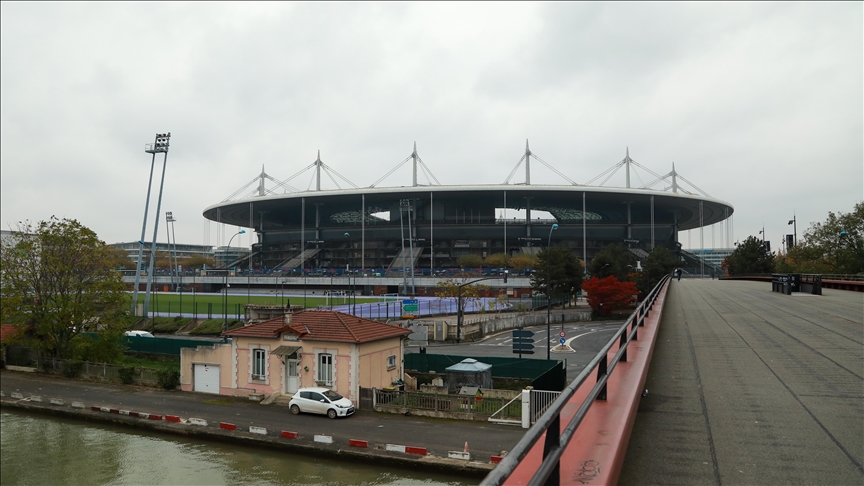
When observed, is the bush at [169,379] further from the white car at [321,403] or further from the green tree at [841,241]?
the green tree at [841,241]

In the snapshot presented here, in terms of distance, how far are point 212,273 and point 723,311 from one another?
120 meters

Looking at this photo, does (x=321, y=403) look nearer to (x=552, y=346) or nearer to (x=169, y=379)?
(x=169, y=379)

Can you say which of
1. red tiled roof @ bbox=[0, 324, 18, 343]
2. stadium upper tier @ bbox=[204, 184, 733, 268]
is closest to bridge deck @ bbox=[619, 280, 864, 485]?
red tiled roof @ bbox=[0, 324, 18, 343]

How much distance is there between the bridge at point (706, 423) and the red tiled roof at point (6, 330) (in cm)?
4048

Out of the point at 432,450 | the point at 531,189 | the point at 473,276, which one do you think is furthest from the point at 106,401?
the point at 531,189

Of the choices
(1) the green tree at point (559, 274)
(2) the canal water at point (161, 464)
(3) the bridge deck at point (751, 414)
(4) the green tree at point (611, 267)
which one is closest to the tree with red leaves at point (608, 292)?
(1) the green tree at point (559, 274)

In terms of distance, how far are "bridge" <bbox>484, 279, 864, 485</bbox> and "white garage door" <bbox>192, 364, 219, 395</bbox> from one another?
2530 centimetres

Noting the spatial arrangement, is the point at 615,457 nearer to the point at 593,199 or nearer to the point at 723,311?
the point at 723,311

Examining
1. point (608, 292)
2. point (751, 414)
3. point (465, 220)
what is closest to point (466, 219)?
point (465, 220)

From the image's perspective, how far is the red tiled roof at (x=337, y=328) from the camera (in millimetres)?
26906

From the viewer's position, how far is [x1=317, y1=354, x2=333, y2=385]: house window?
27.1 metres

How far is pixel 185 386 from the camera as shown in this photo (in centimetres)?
3122

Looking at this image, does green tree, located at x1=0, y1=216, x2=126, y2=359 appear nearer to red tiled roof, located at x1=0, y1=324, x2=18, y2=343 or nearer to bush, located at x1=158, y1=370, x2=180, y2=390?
red tiled roof, located at x1=0, y1=324, x2=18, y2=343

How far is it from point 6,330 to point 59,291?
4860 millimetres
